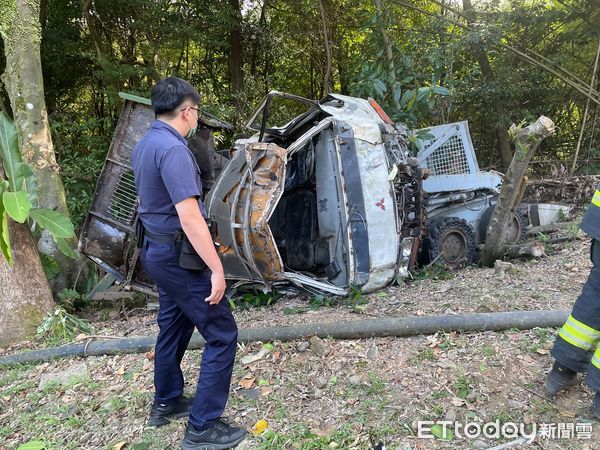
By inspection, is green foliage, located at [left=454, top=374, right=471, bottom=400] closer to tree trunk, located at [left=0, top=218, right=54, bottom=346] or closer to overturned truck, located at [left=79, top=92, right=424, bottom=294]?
overturned truck, located at [left=79, top=92, right=424, bottom=294]

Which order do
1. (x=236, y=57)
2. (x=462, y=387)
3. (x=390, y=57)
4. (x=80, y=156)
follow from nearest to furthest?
(x=462, y=387) < (x=390, y=57) < (x=80, y=156) < (x=236, y=57)

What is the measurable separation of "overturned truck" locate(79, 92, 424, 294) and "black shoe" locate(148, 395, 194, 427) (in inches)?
57.1

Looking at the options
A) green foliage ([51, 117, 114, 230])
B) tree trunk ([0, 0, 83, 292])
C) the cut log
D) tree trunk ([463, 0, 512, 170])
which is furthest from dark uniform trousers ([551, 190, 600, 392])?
tree trunk ([463, 0, 512, 170])

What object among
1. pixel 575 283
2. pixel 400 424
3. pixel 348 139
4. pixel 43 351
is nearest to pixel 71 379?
pixel 43 351

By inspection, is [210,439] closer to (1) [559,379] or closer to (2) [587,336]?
(1) [559,379]

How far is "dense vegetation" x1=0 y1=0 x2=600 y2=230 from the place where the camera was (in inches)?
276

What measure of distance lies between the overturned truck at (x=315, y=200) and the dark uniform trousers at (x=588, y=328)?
2011mm

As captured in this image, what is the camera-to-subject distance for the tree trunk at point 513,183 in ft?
12.7

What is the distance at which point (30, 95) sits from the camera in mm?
4750

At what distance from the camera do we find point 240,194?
378 centimetres

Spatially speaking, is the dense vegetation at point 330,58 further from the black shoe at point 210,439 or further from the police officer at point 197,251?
the black shoe at point 210,439

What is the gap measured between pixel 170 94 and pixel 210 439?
1.74 m

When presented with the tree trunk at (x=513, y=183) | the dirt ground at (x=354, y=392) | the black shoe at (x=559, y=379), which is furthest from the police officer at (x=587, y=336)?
the tree trunk at (x=513, y=183)

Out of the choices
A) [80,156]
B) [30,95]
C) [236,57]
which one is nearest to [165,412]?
[30,95]
